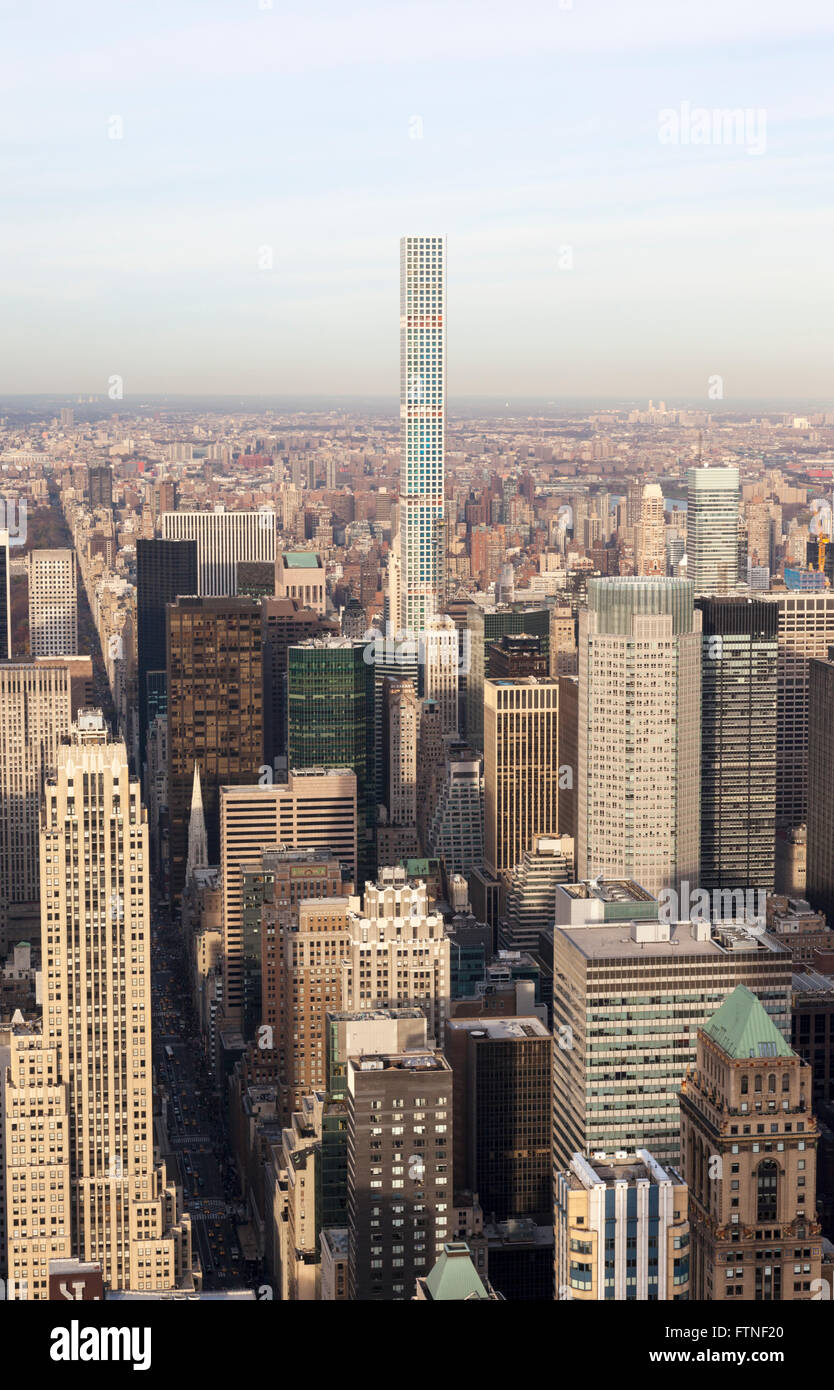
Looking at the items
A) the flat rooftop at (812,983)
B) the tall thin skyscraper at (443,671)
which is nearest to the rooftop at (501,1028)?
the flat rooftop at (812,983)

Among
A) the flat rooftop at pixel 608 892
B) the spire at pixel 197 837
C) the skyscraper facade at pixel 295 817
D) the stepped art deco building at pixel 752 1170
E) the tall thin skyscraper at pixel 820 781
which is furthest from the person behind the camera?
the spire at pixel 197 837

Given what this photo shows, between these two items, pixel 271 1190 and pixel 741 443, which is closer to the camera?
pixel 271 1190

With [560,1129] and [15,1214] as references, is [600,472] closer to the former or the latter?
[560,1129]

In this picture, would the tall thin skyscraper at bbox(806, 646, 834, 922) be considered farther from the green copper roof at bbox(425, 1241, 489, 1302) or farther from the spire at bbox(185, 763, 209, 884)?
the green copper roof at bbox(425, 1241, 489, 1302)

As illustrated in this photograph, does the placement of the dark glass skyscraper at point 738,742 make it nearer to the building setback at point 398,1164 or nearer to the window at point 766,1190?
the building setback at point 398,1164

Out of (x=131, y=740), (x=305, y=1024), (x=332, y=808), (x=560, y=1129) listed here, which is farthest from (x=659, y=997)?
(x=131, y=740)

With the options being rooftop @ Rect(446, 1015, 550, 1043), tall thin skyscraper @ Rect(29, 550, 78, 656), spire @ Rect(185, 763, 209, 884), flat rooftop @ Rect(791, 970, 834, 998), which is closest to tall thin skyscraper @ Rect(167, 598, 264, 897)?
spire @ Rect(185, 763, 209, 884)
